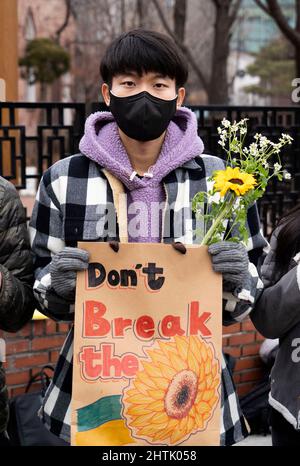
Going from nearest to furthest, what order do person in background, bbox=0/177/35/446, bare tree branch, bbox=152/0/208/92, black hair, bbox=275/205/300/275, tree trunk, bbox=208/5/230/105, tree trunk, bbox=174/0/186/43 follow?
person in background, bbox=0/177/35/446 < black hair, bbox=275/205/300/275 < bare tree branch, bbox=152/0/208/92 < tree trunk, bbox=208/5/230/105 < tree trunk, bbox=174/0/186/43

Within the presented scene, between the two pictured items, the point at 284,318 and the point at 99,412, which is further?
the point at 284,318

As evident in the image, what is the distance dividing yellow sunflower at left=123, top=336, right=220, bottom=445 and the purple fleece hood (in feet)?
1.74

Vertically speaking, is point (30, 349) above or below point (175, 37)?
below

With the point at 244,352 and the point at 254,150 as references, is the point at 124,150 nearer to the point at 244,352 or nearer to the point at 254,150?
the point at 254,150

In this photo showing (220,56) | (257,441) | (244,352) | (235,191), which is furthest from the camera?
(220,56)

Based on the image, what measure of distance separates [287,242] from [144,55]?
80cm

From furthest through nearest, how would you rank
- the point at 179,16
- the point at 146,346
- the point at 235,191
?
the point at 179,16
the point at 146,346
the point at 235,191

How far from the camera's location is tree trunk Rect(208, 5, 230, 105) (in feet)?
41.3

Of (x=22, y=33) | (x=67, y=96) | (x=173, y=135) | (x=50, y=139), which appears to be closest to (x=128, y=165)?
(x=173, y=135)

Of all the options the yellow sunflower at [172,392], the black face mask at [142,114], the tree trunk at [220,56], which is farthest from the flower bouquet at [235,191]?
the tree trunk at [220,56]

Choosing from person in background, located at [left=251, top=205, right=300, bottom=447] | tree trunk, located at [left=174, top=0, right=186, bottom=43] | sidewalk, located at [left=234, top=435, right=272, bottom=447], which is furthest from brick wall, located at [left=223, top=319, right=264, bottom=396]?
tree trunk, located at [left=174, top=0, right=186, bottom=43]

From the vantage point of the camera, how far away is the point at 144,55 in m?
2.32

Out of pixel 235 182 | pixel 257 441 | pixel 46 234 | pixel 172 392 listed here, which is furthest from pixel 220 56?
pixel 172 392

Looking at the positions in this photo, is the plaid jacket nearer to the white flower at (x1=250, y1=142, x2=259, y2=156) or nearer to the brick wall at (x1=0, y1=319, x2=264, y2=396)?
the white flower at (x1=250, y1=142, x2=259, y2=156)
